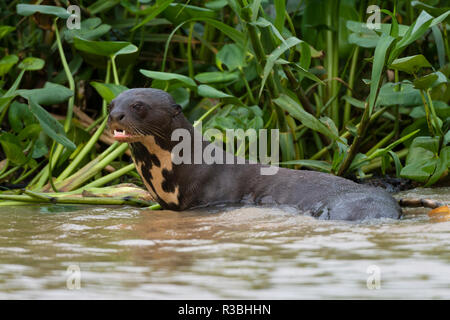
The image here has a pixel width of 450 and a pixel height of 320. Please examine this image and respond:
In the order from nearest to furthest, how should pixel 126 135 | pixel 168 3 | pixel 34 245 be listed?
pixel 34 245, pixel 126 135, pixel 168 3

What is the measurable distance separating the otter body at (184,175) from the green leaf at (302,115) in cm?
23

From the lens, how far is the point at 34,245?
8.93 ft

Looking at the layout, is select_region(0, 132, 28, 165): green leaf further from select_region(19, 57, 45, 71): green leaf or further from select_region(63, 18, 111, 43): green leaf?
select_region(63, 18, 111, 43): green leaf

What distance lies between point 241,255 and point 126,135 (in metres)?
1.28

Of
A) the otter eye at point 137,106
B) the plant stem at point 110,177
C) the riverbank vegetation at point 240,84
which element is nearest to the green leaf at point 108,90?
the riverbank vegetation at point 240,84

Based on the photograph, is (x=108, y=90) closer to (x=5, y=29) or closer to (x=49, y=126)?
(x=49, y=126)

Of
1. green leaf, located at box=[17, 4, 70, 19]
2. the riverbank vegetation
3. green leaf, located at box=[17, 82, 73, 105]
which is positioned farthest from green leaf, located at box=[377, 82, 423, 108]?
green leaf, located at box=[17, 4, 70, 19]

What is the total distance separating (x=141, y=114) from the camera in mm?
3641

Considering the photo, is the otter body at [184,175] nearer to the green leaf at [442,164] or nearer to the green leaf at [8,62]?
the green leaf at [442,164]

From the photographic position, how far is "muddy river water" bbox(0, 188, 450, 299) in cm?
203

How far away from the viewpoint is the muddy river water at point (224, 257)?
79.7 inches

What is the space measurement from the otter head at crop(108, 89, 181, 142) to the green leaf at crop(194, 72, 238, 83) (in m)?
0.68
